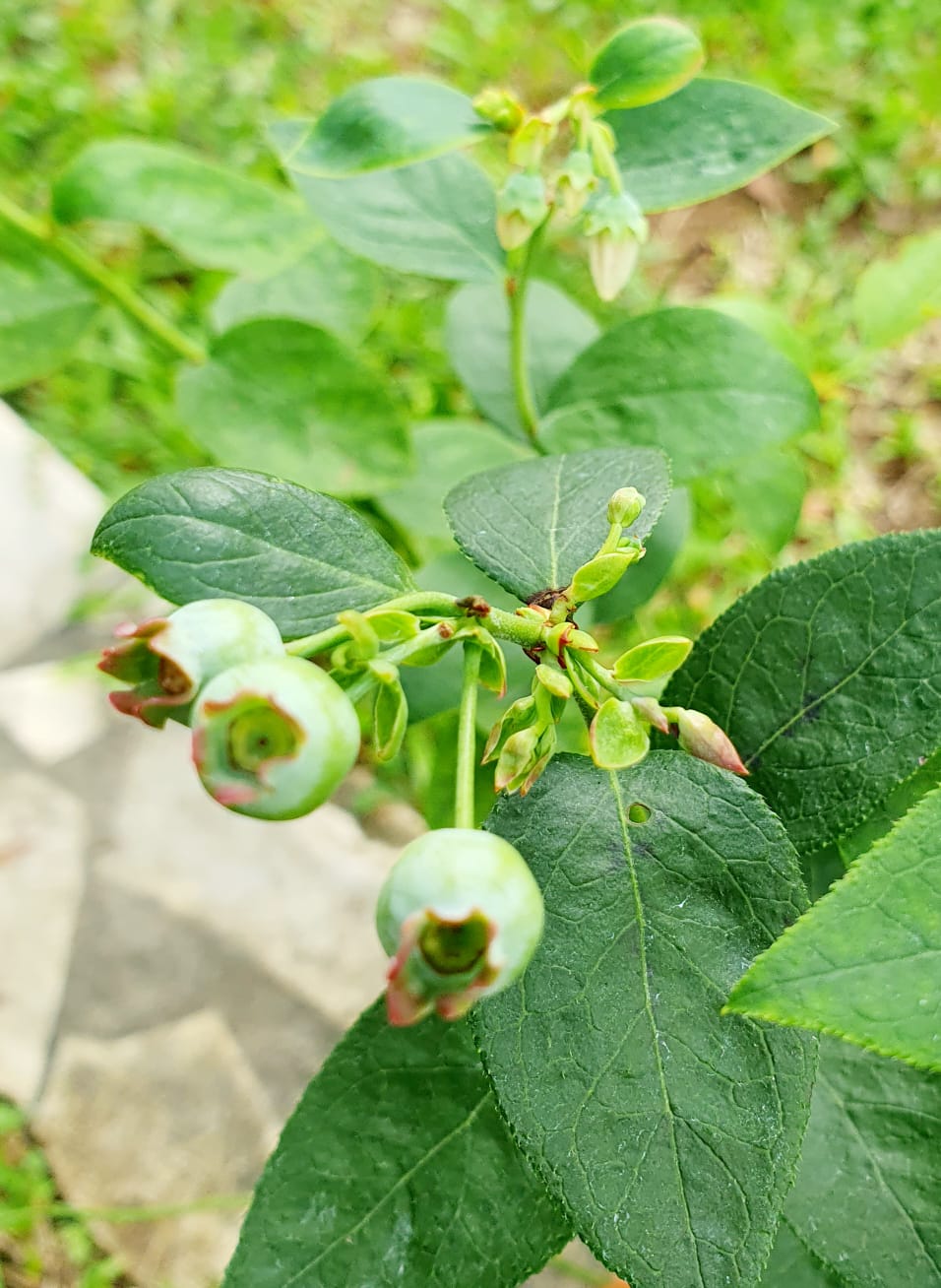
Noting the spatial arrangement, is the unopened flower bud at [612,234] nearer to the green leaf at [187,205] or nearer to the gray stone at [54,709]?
the green leaf at [187,205]

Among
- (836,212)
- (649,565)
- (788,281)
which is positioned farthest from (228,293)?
(836,212)

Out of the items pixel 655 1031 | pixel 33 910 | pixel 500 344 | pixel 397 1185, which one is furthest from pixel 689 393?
pixel 33 910

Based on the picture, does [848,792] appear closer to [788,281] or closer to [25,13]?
[788,281]

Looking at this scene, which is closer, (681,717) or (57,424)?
(681,717)

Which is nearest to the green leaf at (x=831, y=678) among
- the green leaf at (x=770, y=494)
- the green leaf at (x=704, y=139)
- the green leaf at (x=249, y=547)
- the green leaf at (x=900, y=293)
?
the green leaf at (x=249, y=547)

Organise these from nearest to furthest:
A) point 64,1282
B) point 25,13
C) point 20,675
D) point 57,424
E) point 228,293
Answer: point 228,293 → point 64,1282 → point 20,675 → point 57,424 → point 25,13

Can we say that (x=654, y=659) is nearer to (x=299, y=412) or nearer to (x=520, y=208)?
(x=520, y=208)
